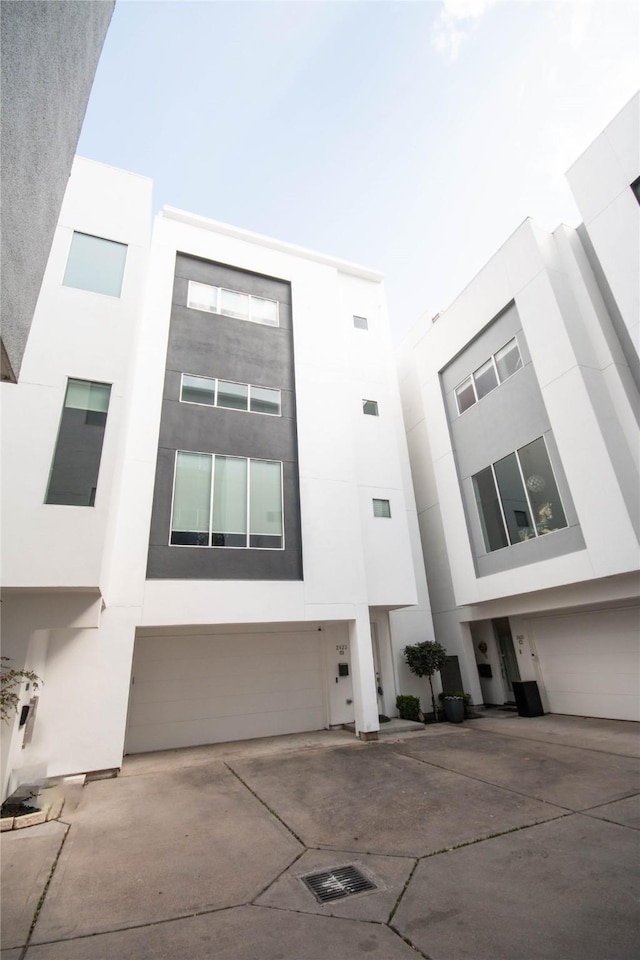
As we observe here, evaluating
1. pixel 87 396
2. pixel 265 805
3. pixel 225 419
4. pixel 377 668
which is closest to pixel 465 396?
pixel 225 419

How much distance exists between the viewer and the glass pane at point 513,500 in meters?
11.1

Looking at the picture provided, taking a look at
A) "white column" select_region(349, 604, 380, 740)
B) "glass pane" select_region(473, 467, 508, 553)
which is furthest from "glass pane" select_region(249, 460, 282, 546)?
"glass pane" select_region(473, 467, 508, 553)

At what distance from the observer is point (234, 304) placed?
11891mm

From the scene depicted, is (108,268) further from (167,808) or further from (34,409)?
(167,808)

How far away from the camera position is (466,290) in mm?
13383

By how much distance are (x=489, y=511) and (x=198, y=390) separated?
864 centimetres

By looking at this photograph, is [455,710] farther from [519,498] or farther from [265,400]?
[265,400]

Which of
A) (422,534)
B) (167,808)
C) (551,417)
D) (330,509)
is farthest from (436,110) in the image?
(167,808)

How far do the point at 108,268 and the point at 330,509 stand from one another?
692 cm

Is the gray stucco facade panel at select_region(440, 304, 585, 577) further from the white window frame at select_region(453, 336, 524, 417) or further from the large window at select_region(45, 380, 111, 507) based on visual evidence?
the large window at select_region(45, 380, 111, 507)

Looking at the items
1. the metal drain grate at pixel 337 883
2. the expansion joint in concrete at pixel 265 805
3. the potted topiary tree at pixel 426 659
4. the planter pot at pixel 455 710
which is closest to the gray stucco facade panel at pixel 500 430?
the potted topiary tree at pixel 426 659

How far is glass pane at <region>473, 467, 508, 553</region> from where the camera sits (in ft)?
39.0

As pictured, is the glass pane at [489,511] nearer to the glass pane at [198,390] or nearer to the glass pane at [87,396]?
the glass pane at [198,390]

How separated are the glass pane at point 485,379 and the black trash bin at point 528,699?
327 inches
